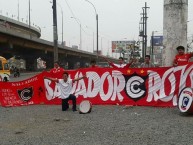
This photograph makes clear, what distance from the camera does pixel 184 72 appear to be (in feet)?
42.3

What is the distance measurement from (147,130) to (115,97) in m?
5.36

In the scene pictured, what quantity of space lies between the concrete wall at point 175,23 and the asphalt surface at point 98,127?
100 inches

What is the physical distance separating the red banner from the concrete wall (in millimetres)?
1009

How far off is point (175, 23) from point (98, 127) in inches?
223

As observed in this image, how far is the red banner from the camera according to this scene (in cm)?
1339

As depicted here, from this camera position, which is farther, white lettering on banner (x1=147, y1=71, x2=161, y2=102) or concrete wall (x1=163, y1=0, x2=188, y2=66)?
white lettering on banner (x1=147, y1=71, x2=161, y2=102)

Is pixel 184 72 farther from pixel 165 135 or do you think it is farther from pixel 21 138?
pixel 21 138

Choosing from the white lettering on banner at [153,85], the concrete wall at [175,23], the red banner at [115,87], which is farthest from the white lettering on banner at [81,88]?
the concrete wall at [175,23]

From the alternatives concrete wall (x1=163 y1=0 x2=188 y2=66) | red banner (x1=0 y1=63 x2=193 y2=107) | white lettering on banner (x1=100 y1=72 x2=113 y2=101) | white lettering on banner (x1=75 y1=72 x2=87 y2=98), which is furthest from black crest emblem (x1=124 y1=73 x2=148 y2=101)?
white lettering on banner (x1=75 y1=72 x2=87 y2=98)

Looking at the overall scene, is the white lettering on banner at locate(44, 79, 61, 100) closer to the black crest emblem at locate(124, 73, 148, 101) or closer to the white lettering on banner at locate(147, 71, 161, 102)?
the black crest emblem at locate(124, 73, 148, 101)

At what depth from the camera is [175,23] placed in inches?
536

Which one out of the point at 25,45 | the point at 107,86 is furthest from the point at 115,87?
the point at 25,45

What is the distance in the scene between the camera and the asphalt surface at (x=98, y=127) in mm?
8102

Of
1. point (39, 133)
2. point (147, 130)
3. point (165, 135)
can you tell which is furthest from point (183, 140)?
point (39, 133)
